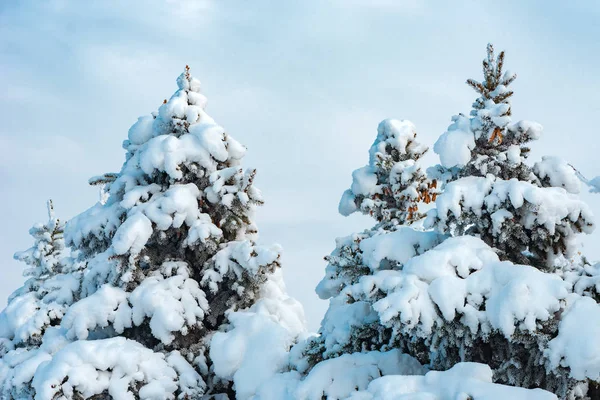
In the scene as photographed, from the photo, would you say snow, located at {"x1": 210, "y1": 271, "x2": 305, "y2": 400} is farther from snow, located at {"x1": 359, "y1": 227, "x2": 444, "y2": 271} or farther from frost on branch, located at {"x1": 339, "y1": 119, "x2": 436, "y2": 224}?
frost on branch, located at {"x1": 339, "y1": 119, "x2": 436, "y2": 224}

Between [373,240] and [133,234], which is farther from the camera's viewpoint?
[133,234]

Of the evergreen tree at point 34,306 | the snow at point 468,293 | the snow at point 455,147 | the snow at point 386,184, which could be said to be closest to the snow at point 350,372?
the snow at point 468,293

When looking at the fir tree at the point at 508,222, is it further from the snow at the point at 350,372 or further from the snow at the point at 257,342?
the snow at the point at 257,342

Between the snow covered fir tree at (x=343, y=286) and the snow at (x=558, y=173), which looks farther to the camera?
the snow at (x=558, y=173)

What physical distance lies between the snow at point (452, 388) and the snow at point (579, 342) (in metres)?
0.40

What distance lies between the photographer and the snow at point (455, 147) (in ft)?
25.2

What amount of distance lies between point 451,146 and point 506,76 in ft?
5.28

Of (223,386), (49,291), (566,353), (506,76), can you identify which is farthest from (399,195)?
(49,291)

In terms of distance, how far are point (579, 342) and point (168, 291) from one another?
6.97 metres

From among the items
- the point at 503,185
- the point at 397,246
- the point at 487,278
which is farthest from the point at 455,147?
the point at 487,278

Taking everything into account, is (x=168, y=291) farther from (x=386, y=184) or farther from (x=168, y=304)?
(x=386, y=184)

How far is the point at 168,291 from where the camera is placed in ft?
33.6

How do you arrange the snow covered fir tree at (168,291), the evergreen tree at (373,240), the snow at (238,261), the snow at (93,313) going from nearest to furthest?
the evergreen tree at (373,240), the snow covered fir tree at (168,291), the snow at (93,313), the snow at (238,261)

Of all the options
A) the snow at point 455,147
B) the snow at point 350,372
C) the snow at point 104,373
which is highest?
the snow at point 455,147
